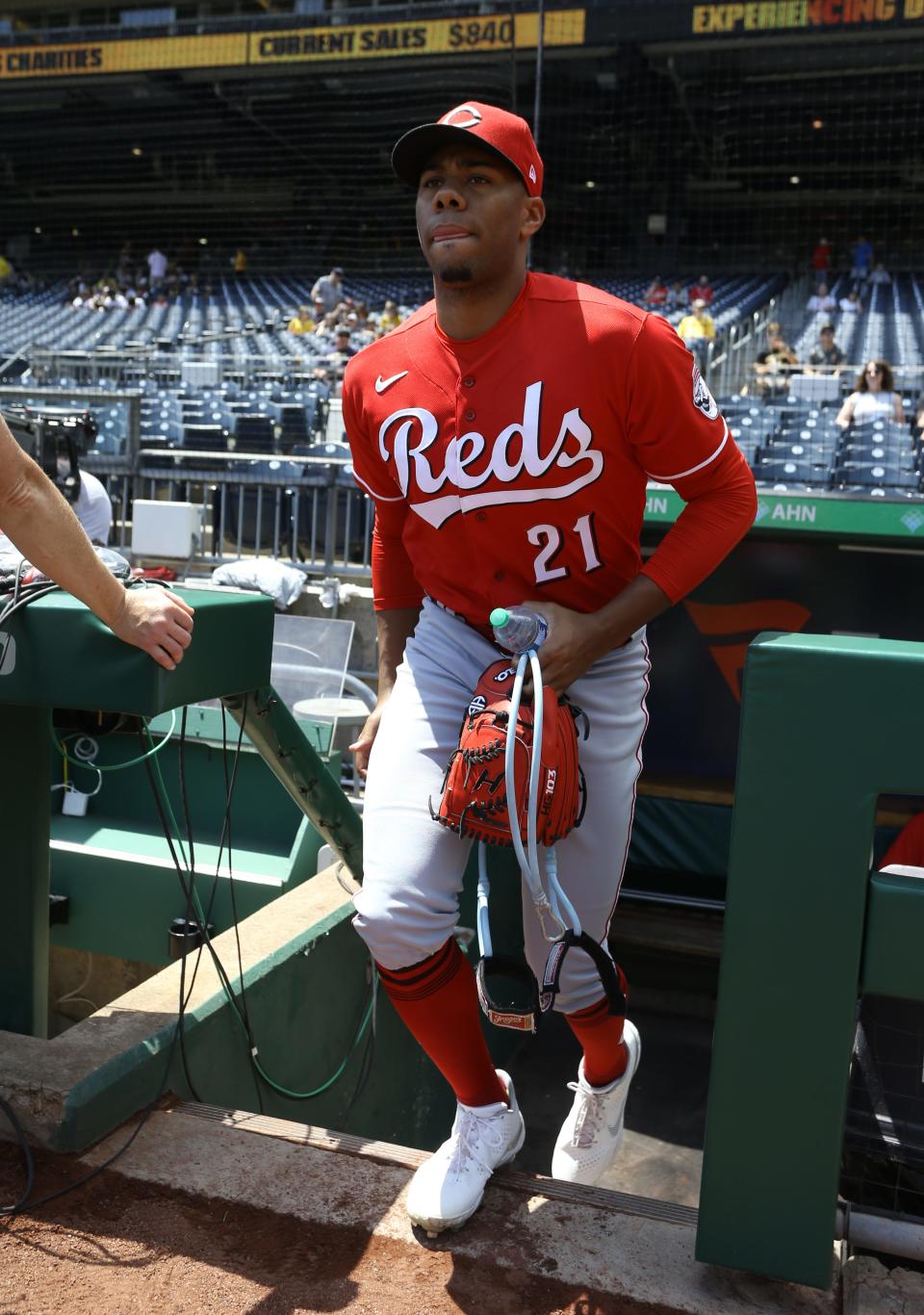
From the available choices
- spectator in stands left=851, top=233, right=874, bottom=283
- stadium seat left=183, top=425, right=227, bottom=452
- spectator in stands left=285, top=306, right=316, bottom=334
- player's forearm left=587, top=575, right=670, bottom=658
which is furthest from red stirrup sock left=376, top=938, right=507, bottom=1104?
spectator in stands left=851, top=233, right=874, bottom=283

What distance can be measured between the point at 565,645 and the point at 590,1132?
1050mm

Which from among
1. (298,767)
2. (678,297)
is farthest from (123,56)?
(298,767)

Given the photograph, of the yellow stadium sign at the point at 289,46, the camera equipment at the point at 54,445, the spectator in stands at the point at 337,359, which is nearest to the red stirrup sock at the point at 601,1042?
the camera equipment at the point at 54,445

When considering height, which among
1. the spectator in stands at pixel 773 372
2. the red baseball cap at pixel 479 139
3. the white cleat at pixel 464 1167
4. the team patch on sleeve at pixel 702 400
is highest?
the spectator in stands at pixel 773 372

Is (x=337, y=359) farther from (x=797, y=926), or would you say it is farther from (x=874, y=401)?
(x=797, y=926)

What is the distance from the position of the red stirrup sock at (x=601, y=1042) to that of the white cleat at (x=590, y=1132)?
2cm

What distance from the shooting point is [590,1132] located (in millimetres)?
2379

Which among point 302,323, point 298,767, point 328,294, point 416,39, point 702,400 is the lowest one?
point 298,767

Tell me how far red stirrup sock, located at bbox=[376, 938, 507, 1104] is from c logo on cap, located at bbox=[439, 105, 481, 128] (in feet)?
4.51

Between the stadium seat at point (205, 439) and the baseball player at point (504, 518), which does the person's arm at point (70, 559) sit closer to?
the baseball player at point (504, 518)

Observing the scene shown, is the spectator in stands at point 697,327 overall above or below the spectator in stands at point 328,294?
below

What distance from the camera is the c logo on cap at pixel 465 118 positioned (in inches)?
78.0

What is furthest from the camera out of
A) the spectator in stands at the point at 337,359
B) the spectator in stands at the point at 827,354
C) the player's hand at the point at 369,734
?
the spectator in stands at the point at 827,354

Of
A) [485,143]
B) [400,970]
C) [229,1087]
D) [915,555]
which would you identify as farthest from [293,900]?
[915,555]
